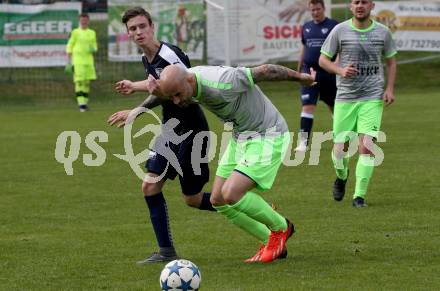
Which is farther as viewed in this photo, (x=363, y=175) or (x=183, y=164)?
(x=363, y=175)

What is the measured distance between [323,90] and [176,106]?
7.65 metres

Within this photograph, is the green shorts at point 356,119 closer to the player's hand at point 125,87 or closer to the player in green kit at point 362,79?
the player in green kit at point 362,79

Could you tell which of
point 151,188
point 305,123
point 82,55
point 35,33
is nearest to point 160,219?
point 151,188

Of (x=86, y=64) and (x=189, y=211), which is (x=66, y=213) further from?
(x=86, y=64)

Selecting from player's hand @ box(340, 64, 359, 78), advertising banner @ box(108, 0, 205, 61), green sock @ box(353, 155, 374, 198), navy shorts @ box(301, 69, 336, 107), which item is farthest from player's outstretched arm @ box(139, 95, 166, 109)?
advertising banner @ box(108, 0, 205, 61)

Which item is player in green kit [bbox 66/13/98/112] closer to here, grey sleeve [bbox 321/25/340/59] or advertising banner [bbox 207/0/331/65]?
advertising banner [bbox 207/0/331/65]

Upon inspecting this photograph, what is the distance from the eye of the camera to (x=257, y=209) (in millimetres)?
7480

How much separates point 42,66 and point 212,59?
4541 millimetres

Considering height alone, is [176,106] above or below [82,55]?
above

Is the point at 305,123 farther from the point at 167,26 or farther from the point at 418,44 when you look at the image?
the point at 418,44

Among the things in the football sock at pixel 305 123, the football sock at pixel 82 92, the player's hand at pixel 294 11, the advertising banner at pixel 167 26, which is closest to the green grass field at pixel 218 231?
the football sock at pixel 305 123

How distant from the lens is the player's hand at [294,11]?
27625mm

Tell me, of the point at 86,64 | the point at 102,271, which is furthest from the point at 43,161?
the point at 86,64

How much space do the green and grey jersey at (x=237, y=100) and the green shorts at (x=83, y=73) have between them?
17016 millimetres
